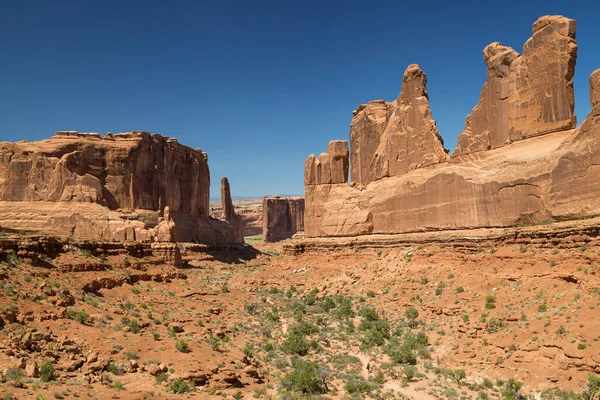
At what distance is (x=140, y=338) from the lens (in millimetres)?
18766

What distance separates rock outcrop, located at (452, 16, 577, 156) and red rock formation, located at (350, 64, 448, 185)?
3.27 m

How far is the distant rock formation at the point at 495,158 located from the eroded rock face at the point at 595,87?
61mm

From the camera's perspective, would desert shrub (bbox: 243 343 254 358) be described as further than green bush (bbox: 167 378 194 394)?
Yes

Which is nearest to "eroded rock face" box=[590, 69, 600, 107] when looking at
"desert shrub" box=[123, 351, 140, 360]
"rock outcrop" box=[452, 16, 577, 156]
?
"rock outcrop" box=[452, 16, 577, 156]

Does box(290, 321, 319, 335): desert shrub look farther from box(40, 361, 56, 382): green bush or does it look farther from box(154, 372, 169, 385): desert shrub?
box(40, 361, 56, 382): green bush

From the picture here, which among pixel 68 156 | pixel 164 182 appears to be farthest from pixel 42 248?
pixel 164 182

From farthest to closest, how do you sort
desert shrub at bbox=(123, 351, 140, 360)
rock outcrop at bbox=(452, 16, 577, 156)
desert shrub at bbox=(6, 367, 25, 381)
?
rock outcrop at bbox=(452, 16, 577, 156), desert shrub at bbox=(123, 351, 140, 360), desert shrub at bbox=(6, 367, 25, 381)

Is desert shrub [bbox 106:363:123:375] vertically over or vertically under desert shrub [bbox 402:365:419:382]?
over

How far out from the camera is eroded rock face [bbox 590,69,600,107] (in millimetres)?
21406

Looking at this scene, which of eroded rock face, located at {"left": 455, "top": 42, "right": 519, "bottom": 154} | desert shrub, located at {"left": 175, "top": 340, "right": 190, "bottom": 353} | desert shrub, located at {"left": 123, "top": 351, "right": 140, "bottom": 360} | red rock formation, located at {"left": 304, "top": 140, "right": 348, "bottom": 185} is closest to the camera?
desert shrub, located at {"left": 123, "top": 351, "right": 140, "bottom": 360}

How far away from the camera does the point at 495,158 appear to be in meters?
27.5

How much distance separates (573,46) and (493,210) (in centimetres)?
933

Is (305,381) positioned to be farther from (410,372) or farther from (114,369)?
(114,369)

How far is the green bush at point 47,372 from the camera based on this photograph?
12969mm
